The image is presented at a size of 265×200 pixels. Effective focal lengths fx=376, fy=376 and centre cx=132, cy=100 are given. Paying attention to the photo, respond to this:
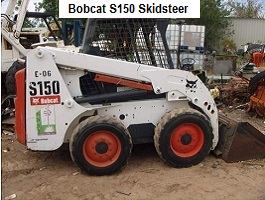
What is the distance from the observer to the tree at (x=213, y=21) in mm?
20406

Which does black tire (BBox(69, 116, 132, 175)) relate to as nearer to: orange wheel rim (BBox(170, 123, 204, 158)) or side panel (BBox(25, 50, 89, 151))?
side panel (BBox(25, 50, 89, 151))

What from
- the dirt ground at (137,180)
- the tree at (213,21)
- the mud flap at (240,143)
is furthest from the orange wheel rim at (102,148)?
the tree at (213,21)

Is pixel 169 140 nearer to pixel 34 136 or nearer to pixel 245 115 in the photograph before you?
pixel 34 136

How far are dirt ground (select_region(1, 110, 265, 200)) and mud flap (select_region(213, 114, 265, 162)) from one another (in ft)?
0.29

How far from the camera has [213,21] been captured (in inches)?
813

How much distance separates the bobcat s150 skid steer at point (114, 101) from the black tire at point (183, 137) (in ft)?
0.04

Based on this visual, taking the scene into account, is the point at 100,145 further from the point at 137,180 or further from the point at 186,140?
the point at 186,140

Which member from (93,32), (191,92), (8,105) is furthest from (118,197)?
(8,105)

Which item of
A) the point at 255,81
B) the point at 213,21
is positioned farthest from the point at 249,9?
the point at 255,81

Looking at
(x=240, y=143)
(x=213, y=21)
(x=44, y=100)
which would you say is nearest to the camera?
(x=44, y=100)

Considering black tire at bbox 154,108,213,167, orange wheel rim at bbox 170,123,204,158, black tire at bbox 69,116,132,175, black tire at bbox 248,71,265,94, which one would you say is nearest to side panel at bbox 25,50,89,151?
black tire at bbox 69,116,132,175

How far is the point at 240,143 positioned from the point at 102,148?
1732 mm

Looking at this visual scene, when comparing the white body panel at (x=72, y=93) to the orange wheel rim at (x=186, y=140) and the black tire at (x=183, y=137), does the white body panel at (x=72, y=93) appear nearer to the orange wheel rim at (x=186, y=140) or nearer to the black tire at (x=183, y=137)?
the black tire at (x=183, y=137)

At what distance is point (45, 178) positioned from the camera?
14.4 ft
